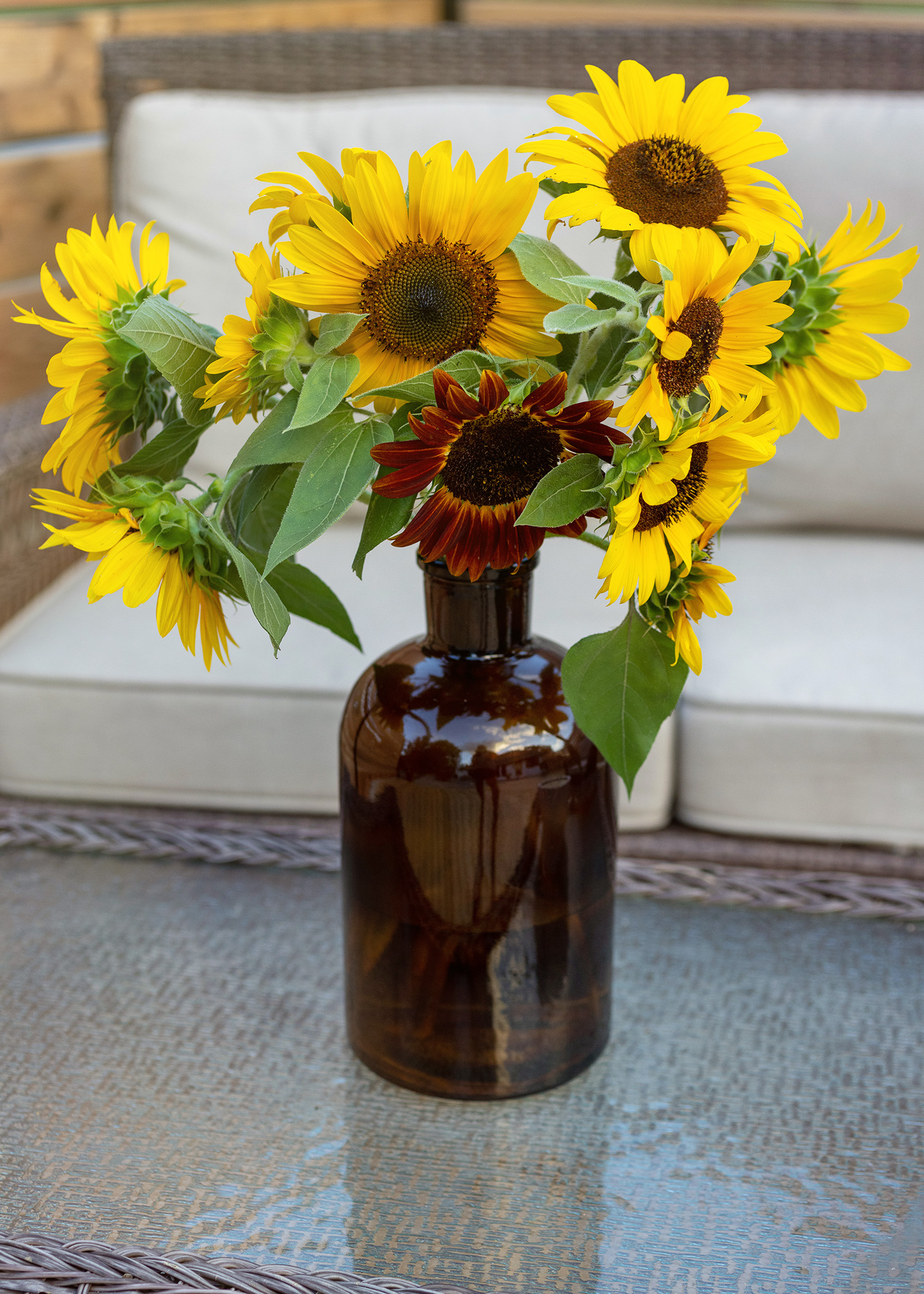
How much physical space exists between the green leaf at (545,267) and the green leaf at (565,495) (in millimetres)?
71

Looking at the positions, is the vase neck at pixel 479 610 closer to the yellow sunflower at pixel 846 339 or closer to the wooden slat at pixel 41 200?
the yellow sunflower at pixel 846 339

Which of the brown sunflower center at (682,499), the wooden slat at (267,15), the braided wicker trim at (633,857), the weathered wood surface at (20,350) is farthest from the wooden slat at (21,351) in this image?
the brown sunflower center at (682,499)

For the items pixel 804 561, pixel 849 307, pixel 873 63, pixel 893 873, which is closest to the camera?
pixel 849 307

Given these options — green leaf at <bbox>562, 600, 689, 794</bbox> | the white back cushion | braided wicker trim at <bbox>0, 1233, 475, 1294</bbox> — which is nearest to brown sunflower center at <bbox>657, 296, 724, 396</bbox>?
green leaf at <bbox>562, 600, 689, 794</bbox>

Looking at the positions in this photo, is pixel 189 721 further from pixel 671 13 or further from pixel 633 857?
pixel 671 13

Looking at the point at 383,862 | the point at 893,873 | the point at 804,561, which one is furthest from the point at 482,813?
the point at 804,561

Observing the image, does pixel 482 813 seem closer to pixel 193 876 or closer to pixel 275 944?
pixel 275 944

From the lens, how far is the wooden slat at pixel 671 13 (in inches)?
99.3

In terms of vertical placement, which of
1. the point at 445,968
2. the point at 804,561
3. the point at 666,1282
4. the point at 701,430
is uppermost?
the point at 701,430

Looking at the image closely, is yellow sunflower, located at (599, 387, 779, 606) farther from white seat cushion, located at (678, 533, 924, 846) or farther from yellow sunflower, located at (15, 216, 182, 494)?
white seat cushion, located at (678, 533, 924, 846)

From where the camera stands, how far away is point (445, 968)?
0.69 metres

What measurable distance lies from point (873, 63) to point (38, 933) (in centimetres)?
144

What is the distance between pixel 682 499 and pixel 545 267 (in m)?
0.12

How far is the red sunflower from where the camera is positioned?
50 centimetres
